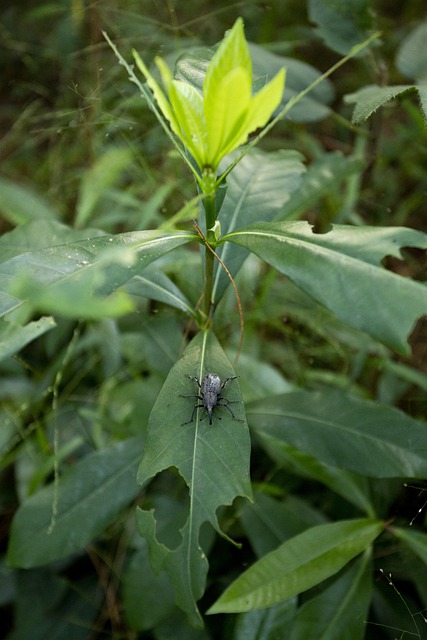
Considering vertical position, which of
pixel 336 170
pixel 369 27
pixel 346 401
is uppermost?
pixel 369 27

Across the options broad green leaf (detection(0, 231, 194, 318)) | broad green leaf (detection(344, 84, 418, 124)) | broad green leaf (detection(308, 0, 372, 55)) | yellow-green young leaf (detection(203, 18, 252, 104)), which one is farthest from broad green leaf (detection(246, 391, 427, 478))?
broad green leaf (detection(308, 0, 372, 55))

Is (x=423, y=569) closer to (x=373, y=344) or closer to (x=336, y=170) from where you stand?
(x=373, y=344)

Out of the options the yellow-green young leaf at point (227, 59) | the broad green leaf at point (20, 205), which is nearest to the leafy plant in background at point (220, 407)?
the yellow-green young leaf at point (227, 59)

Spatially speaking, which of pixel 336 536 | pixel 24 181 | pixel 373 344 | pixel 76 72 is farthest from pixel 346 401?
pixel 76 72

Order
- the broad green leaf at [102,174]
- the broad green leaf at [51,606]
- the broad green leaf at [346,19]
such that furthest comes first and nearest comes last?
the broad green leaf at [102,174] < the broad green leaf at [346,19] < the broad green leaf at [51,606]

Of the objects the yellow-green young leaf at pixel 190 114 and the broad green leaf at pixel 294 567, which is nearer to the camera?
the yellow-green young leaf at pixel 190 114

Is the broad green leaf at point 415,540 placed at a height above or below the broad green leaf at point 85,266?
below

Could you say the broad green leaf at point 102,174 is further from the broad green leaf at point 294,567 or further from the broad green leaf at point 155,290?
the broad green leaf at point 294,567
